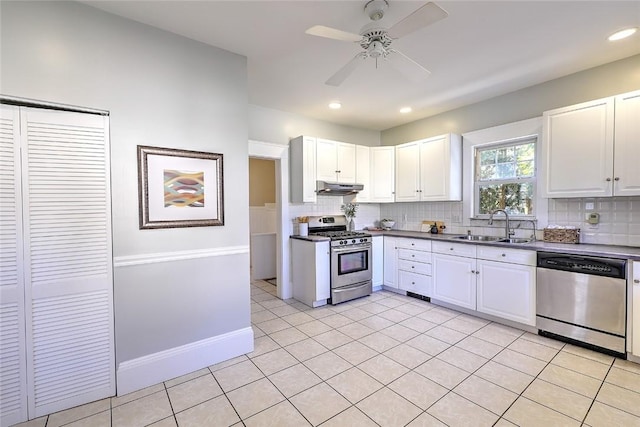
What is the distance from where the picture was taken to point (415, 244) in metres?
3.95

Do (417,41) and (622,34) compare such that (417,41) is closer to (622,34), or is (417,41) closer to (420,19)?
(420,19)

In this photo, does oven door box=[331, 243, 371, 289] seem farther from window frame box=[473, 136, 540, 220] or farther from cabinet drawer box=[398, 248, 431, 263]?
window frame box=[473, 136, 540, 220]

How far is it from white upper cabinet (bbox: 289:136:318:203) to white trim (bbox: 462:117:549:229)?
2.19m

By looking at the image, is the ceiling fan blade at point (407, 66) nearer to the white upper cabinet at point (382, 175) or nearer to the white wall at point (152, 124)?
the white wall at point (152, 124)

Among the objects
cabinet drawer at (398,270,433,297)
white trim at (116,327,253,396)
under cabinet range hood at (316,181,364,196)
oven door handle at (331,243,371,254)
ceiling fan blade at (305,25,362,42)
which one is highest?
ceiling fan blade at (305,25,362,42)

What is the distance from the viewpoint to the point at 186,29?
2193 millimetres

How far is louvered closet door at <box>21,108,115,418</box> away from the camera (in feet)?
5.88

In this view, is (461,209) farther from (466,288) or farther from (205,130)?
(205,130)

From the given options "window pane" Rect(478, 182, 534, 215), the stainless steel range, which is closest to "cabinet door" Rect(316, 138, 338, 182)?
the stainless steel range

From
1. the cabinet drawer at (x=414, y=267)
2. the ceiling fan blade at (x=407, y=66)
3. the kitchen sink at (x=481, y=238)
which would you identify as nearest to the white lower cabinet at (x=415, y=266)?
the cabinet drawer at (x=414, y=267)

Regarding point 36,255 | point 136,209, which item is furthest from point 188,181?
point 36,255

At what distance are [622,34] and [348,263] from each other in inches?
136

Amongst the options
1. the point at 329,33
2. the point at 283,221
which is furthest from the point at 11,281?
the point at 283,221

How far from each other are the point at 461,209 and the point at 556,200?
1108 millimetres
